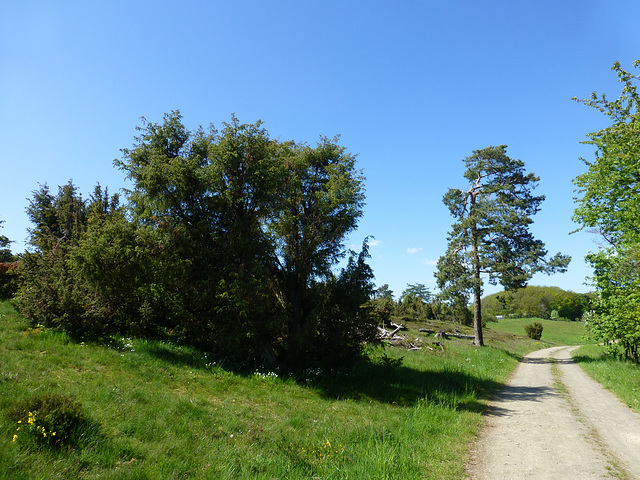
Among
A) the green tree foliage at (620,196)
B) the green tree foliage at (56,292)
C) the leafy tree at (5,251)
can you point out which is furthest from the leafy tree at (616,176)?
the leafy tree at (5,251)

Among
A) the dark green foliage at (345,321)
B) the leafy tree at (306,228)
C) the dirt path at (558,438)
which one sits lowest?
the dirt path at (558,438)

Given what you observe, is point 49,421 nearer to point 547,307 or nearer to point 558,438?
point 558,438

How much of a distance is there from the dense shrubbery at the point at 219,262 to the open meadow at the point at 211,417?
1317 millimetres

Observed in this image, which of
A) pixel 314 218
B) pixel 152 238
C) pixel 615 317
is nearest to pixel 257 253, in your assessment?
pixel 314 218

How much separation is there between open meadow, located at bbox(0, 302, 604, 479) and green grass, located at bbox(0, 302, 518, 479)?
0.10 feet

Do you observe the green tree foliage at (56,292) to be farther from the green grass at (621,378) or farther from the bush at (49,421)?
the green grass at (621,378)

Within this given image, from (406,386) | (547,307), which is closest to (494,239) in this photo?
(406,386)

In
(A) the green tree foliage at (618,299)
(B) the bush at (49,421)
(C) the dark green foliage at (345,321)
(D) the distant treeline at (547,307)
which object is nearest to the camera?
(B) the bush at (49,421)

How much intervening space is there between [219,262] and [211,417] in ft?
22.5

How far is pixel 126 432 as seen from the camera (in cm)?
640

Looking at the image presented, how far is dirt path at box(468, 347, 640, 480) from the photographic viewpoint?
6355mm

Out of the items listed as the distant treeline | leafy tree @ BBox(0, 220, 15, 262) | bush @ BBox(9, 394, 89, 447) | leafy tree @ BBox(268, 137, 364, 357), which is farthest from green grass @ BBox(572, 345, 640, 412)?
the distant treeline

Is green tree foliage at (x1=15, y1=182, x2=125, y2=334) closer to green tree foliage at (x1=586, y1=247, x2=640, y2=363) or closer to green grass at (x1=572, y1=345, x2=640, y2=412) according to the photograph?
green grass at (x1=572, y1=345, x2=640, y2=412)

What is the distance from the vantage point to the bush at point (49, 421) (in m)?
5.34
